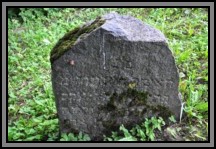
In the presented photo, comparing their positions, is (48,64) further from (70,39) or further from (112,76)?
(112,76)

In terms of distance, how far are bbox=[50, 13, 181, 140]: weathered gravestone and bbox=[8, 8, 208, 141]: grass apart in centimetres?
31

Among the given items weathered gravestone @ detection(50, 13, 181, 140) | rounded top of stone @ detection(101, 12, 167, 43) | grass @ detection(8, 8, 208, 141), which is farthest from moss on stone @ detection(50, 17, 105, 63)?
grass @ detection(8, 8, 208, 141)

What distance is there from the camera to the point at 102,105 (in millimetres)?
4219

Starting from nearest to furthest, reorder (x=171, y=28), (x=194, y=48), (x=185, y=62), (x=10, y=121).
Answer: (x=10, y=121) < (x=185, y=62) < (x=194, y=48) < (x=171, y=28)

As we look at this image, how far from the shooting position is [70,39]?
4.13 m

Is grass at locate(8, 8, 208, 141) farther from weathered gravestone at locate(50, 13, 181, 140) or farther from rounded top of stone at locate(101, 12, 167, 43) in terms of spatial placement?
rounded top of stone at locate(101, 12, 167, 43)

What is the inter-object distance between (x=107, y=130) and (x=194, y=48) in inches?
105

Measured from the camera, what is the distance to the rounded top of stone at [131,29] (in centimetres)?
387

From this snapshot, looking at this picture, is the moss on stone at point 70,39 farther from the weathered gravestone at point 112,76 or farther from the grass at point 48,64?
the grass at point 48,64

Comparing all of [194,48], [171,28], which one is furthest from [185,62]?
[171,28]

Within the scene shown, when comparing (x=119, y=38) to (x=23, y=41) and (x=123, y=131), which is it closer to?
(x=123, y=131)

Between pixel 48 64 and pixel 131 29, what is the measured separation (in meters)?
2.70

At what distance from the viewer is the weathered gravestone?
3893 millimetres

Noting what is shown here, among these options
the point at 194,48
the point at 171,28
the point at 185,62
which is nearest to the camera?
the point at 185,62
